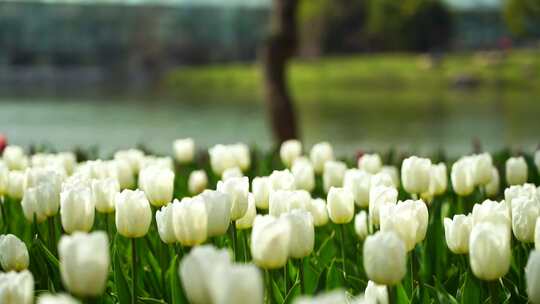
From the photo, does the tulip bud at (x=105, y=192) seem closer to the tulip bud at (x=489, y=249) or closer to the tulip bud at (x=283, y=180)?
the tulip bud at (x=283, y=180)

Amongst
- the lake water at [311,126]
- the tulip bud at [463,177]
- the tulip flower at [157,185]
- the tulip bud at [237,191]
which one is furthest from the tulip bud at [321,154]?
the lake water at [311,126]

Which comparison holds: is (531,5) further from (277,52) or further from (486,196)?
(486,196)

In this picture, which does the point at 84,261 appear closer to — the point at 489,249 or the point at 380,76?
the point at 489,249

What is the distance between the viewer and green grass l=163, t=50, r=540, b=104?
1786 inches

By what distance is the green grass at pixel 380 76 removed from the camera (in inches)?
1786

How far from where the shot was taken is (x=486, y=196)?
3.62 m

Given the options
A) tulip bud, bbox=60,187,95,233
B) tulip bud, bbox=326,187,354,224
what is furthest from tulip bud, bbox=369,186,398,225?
tulip bud, bbox=60,187,95,233

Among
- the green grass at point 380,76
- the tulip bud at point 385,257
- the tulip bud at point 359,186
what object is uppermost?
the tulip bud at point 385,257

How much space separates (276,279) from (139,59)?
225ft

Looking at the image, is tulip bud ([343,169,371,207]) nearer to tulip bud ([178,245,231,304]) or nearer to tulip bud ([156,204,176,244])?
tulip bud ([156,204,176,244])

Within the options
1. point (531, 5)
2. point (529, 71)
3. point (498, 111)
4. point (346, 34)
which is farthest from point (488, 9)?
point (531, 5)

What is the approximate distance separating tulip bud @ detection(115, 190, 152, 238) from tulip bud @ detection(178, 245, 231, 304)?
32.8 inches

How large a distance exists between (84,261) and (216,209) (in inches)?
25.6

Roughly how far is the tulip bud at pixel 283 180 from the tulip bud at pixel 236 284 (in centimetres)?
149
